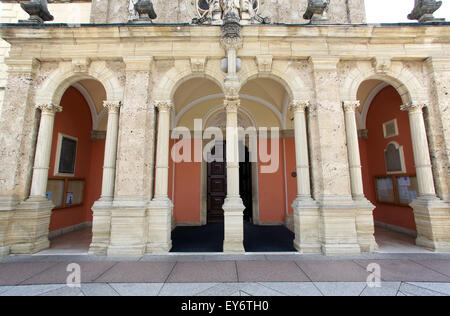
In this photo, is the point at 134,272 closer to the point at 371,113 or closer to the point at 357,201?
the point at 357,201

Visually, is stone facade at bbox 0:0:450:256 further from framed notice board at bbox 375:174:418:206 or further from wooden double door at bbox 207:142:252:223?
wooden double door at bbox 207:142:252:223

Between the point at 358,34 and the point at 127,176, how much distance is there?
6.64 m

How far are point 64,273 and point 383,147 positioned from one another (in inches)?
367

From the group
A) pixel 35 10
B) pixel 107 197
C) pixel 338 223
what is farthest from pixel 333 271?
pixel 35 10

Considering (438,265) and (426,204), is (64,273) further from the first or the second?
(426,204)

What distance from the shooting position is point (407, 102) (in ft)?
17.0

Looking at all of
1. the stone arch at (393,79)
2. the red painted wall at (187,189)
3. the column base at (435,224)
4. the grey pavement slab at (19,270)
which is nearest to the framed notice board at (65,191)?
the grey pavement slab at (19,270)

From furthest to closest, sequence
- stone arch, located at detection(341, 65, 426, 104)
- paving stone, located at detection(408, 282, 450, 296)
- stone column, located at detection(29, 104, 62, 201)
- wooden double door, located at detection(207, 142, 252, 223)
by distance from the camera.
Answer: wooden double door, located at detection(207, 142, 252, 223) < stone arch, located at detection(341, 65, 426, 104) < stone column, located at detection(29, 104, 62, 201) < paving stone, located at detection(408, 282, 450, 296)

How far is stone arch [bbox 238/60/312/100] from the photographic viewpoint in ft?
16.5

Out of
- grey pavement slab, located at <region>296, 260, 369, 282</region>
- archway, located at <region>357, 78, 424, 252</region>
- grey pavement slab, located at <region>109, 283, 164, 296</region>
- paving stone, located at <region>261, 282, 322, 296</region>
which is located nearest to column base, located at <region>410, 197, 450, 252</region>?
archway, located at <region>357, 78, 424, 252</region>

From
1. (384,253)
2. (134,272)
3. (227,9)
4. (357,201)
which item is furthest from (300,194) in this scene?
(227,9)

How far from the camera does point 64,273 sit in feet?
11.2

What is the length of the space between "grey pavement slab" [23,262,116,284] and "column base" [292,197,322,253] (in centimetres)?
395

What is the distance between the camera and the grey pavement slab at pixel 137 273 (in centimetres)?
314
